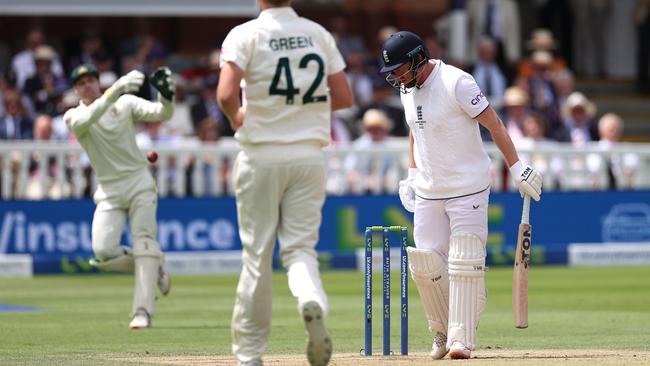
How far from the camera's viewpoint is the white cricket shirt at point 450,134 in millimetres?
9273

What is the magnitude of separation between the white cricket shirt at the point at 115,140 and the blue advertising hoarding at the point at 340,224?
5.52m

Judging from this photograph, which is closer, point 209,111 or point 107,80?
point 107,80

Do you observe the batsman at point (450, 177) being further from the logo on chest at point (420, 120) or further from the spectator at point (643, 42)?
the spectator at point (643, 42)

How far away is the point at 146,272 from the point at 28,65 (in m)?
9.83

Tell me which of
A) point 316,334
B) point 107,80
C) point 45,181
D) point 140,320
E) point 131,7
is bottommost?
point 140,320

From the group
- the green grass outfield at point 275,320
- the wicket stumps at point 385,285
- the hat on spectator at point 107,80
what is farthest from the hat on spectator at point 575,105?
the wicket stumps at point 385,285

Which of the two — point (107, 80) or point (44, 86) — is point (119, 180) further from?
point (44, 86)

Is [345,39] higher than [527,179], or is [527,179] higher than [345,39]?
[345,39]

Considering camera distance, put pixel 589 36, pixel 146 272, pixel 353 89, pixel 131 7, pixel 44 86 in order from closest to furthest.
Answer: pixel 146 272 → pixel 44 86 → pixel 353 89 → pixel 131 7 → pixel 589 36

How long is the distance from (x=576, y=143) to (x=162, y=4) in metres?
5.98

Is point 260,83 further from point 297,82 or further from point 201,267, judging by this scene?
point 201,267

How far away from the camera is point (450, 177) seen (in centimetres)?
931

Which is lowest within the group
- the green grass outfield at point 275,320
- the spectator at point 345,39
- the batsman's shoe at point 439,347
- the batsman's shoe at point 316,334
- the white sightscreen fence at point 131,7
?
the green grass outfield at point 275,320

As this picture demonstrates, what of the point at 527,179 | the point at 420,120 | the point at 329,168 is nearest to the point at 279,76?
the point at 420,120
